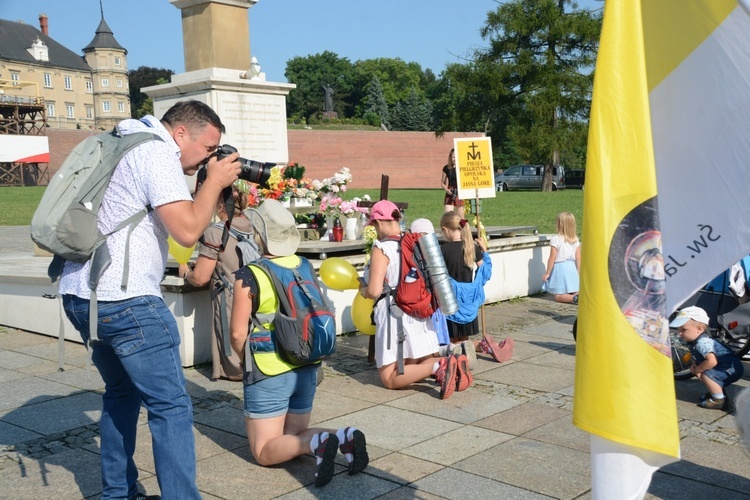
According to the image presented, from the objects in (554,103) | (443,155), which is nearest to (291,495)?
(554,103)

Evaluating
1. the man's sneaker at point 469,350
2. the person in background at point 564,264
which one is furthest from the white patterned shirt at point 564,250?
Answer: the man's sneaker at point 469,350

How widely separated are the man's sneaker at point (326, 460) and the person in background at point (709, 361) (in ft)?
9.41

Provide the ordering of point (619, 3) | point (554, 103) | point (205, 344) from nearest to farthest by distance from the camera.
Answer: point (619, 3)
point (205, 344)
point (554, 103)

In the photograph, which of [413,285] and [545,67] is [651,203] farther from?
[545,67]

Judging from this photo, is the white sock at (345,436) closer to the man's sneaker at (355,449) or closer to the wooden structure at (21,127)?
the man's sneaker at (355,449)

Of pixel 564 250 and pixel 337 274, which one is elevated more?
pixel 337 274

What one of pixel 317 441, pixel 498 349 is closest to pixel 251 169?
pixel 317 441

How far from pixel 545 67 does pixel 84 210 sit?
44.2m

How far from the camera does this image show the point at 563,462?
4562 millimetres

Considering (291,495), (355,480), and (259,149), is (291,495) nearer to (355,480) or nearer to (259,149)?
(355,480)

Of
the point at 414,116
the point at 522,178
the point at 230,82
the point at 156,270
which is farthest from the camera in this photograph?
the point at 414,116

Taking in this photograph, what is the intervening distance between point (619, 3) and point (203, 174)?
7.03ft

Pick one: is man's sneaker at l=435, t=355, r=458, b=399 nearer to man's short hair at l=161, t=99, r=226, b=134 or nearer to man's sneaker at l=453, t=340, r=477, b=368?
man's sneaker at l=453, t=340, r=477, b=368

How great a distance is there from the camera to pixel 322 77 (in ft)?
359
